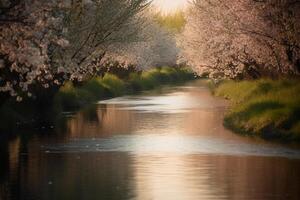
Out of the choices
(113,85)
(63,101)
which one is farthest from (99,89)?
(63,101)

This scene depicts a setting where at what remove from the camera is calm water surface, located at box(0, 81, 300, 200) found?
19438 millimetres

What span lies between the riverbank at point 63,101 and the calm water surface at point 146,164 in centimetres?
250

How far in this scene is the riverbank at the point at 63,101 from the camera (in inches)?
1577

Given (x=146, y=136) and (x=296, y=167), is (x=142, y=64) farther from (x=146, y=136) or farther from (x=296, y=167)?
(x=296, y=167)

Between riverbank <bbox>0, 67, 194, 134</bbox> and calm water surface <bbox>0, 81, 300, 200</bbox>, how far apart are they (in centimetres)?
250

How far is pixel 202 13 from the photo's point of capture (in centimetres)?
5966

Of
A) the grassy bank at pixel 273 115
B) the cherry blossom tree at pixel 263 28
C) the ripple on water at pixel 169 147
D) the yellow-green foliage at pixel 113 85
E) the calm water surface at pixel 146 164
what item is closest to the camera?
the calm water surface at pixel 146 164

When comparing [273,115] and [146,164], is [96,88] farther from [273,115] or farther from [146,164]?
[146,164]

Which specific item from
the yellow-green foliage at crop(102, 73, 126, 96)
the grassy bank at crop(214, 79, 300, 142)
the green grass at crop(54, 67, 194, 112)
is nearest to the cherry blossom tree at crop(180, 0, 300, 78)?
the grassy bank at crop(214, 79, 300, 142)

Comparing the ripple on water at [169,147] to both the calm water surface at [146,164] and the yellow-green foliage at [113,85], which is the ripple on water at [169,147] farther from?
the yellow-green foliage at [113,85]

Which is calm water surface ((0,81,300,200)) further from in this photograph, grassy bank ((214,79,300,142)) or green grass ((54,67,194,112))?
green grass ((54,67,194,112))

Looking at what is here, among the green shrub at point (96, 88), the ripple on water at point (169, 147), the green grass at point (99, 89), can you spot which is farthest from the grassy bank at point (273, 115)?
the green shrub at point (96, 88)

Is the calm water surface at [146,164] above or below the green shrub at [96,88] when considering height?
below

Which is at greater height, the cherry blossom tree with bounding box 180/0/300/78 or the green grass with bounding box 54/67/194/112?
the cherry blossom tree with bounding box 180/0/300/78
